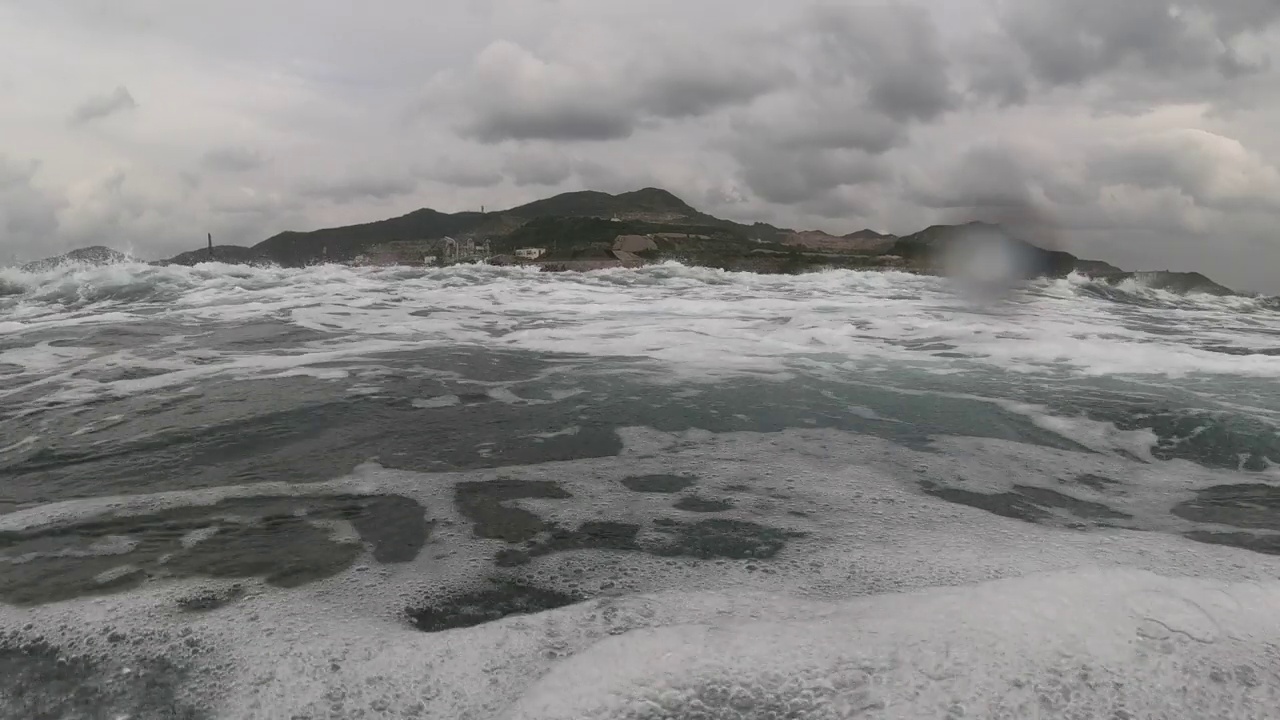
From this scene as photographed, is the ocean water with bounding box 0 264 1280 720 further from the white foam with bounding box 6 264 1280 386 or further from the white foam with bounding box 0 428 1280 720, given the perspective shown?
the white foam with bounding box 6 264 1280 386

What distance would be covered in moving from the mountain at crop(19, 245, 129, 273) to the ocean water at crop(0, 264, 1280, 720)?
70.3 ft

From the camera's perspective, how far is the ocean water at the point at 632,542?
2.22 m

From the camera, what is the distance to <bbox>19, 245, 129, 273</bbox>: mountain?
81.7ft

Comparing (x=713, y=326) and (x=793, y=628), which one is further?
(x=713, y=326)

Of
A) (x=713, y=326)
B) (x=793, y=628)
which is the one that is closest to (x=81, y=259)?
(x=713, y=326)

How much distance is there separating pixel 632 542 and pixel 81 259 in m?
31.3

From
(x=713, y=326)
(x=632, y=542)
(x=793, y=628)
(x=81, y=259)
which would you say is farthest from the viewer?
(x=81, y=259)

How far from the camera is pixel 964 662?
7.54 ft

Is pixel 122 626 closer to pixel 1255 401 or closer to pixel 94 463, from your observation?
pixel 94 463

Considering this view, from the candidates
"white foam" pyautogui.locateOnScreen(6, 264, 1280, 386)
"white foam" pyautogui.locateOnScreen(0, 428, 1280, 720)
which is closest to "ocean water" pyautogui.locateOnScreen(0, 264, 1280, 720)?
"white foam" pyautogui.locateOnScreen(0, 428, 1280, 720)

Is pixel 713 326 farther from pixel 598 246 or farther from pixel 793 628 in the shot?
pixel 598 246

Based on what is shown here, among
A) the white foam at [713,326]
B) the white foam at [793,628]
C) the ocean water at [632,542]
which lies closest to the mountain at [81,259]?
the white foam at [713,326]

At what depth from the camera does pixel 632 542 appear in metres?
3.40

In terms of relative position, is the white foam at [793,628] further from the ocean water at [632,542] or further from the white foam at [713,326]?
the white foam at [713,326]
